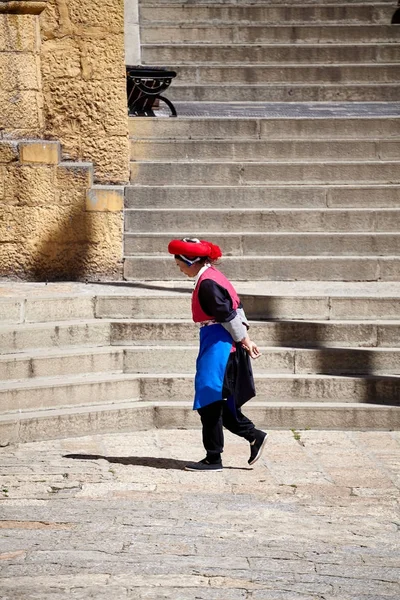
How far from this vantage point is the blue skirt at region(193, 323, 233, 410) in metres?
7.68

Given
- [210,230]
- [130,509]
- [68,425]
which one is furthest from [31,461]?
[210,230]

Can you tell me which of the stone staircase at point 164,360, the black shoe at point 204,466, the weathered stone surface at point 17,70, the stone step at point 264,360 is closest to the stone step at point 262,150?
the weathered stone surface at point 17,70

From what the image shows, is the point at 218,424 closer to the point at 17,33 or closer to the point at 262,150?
the point at 17,33

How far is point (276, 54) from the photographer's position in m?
15.4

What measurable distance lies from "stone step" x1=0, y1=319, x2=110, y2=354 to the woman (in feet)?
6.54

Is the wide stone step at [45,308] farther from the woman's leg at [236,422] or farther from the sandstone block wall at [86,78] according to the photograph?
the woman's leg at [236,422]

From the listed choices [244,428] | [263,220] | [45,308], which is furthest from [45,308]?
[263,220]

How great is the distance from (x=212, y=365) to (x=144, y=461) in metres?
0.85

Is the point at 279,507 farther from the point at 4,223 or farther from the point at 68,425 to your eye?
the point at 4,223

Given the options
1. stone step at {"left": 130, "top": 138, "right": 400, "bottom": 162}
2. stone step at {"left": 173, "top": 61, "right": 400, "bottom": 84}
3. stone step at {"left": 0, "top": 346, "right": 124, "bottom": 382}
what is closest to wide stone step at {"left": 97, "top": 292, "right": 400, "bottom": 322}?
stone step at {"left": 0, "top": 346, "right": 124, "bottom": 382}

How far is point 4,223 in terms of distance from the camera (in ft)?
36.6

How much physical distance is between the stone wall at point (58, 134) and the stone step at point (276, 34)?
183 inches

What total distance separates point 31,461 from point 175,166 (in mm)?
4888

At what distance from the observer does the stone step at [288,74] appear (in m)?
15.1
